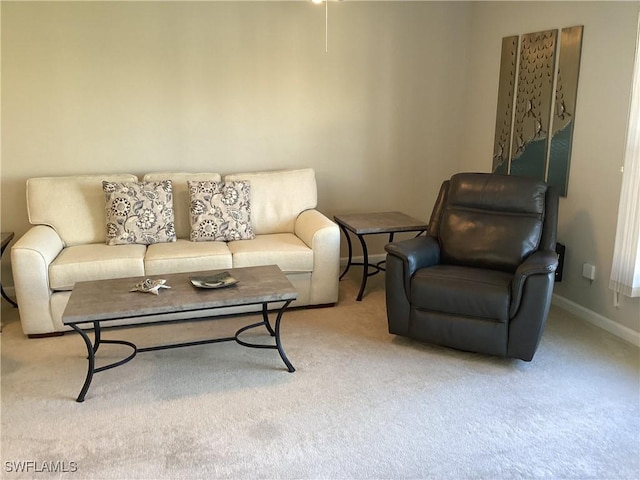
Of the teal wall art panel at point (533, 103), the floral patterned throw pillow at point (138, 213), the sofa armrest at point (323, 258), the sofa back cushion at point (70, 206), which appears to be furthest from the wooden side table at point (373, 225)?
the sofa back cushion at point (70, 206)

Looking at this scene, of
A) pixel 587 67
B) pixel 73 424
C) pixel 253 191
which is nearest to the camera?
pixel 73 424

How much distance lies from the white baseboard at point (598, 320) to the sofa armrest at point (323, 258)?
1630 mm

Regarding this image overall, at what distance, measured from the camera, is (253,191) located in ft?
13.7

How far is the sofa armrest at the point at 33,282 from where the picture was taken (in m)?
3.25

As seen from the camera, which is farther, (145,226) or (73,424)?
(145,226)

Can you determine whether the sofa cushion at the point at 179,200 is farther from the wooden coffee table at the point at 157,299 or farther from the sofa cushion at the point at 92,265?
the wooden coffee table at the point at 157,299

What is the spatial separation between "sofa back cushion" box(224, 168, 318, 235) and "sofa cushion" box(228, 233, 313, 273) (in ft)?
1.20

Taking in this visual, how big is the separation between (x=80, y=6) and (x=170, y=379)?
2.76 metres

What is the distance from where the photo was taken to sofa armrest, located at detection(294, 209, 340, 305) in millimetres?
3764

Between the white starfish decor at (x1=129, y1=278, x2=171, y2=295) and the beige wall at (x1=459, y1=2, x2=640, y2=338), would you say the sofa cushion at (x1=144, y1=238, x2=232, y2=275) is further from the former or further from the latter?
the beige wall at (x1=459, y1=2, x2=640, y2=338)

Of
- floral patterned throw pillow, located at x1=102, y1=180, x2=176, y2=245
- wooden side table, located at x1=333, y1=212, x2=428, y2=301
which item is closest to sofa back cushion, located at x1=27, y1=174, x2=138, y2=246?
floral patterned throw pillow, located at x1=102, y1=180, x2=176, y2=245

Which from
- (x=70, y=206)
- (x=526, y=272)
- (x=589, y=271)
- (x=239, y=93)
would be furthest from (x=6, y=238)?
(x=589, y=271)

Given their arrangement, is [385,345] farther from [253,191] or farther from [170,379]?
[253,191]

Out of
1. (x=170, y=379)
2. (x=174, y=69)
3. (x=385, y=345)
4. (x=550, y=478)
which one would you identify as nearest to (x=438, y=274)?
(x=385, y=345)
